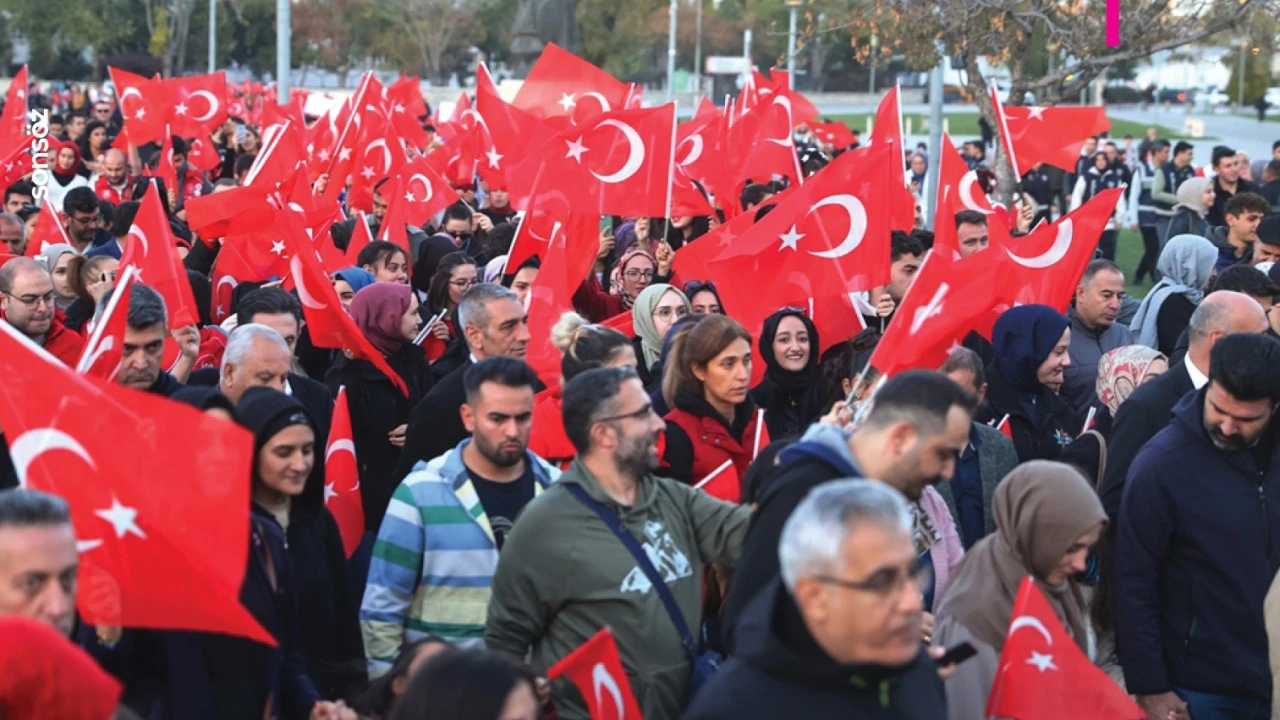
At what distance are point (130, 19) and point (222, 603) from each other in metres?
73.4

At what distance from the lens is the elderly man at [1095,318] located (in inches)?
313

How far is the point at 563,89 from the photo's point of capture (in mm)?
13242

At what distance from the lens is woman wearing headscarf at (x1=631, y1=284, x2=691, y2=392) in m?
Answer: 7.80

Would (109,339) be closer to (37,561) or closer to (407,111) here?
(37,561)

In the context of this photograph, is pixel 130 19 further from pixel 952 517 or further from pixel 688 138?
pixel 952 517

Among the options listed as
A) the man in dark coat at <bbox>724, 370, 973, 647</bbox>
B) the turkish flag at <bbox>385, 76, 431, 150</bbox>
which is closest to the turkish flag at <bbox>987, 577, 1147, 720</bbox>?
the man in dark coat at <bbox>724, 370, 973, 647</bbox>

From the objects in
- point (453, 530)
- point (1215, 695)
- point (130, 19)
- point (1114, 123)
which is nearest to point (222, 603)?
point (453, 530)

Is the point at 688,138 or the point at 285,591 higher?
the point at 688,138

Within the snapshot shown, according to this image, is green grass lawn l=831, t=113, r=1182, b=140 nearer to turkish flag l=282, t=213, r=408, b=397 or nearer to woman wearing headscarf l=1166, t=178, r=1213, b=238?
woman wearing headscarf l=1166, t=178, r=1213, b=238

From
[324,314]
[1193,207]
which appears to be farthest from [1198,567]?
[1193,207]

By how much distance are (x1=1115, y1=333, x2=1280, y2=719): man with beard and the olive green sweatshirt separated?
152cm

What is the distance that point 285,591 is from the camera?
4.43m

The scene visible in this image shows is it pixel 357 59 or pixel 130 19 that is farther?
pixel 357 59

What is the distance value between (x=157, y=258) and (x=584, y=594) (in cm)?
425
